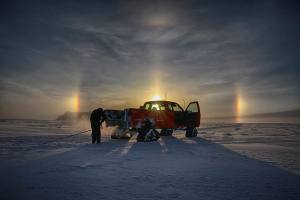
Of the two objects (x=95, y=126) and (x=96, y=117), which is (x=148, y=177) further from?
(x=96, y=117)

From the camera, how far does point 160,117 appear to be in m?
A: 14.3

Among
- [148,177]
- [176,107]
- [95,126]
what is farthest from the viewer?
[176,107]

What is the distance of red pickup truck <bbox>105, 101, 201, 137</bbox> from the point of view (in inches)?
524

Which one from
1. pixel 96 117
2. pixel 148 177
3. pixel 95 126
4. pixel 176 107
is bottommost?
pixel 148 177

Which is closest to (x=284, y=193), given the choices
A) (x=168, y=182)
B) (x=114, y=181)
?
(x=168, y=182)

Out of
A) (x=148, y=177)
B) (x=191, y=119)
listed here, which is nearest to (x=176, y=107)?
(x=191, y=119)

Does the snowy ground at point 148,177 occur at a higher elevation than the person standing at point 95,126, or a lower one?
lower

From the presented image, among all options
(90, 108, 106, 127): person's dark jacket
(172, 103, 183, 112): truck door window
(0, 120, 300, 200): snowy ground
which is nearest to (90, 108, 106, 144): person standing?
(90, 108, 106, 127): person's dark jacket

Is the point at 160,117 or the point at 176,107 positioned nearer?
the point at 160,117

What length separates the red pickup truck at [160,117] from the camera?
13320 millimetres

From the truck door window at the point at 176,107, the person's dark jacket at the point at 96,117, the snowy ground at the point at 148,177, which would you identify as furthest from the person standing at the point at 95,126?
the truck door window at the point at 176,107

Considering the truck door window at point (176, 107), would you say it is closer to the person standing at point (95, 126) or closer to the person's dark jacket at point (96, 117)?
the person's dark jacket at point (96, 117)

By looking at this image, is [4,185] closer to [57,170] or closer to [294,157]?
[57,170]

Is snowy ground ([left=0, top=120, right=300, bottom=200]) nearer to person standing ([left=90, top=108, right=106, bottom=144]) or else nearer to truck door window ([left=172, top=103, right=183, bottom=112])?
person standing ([left=90, top=108, right=106, bottom=144])
